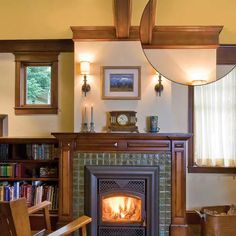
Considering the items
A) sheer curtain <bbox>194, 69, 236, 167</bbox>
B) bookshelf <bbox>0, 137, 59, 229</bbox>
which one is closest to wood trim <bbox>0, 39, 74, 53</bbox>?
bookshelf <bbox>0, 137, 59, 229</bbox>

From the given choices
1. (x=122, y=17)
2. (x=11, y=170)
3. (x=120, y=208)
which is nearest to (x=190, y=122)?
(x=120, y=208)

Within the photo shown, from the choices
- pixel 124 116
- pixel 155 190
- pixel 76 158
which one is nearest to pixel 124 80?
pixel 124 116

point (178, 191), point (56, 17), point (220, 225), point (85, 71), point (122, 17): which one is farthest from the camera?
point (56, 17)

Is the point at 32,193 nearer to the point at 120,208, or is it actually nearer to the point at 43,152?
the point at 43,152

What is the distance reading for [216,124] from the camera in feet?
15.0

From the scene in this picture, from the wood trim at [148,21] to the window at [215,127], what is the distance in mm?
3363

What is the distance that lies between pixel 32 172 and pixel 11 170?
0.27 metres

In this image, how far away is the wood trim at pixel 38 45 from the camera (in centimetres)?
456

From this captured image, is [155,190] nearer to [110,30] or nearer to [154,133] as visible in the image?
[154,133]

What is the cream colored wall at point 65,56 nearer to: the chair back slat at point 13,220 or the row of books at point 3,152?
the row of books at point 3,152

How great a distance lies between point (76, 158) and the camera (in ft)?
13.1

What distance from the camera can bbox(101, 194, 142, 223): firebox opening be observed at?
3959 millimetres

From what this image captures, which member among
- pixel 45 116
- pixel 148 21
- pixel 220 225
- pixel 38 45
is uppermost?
pixel 38 45

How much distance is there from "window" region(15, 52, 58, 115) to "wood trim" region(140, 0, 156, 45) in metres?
3.35
